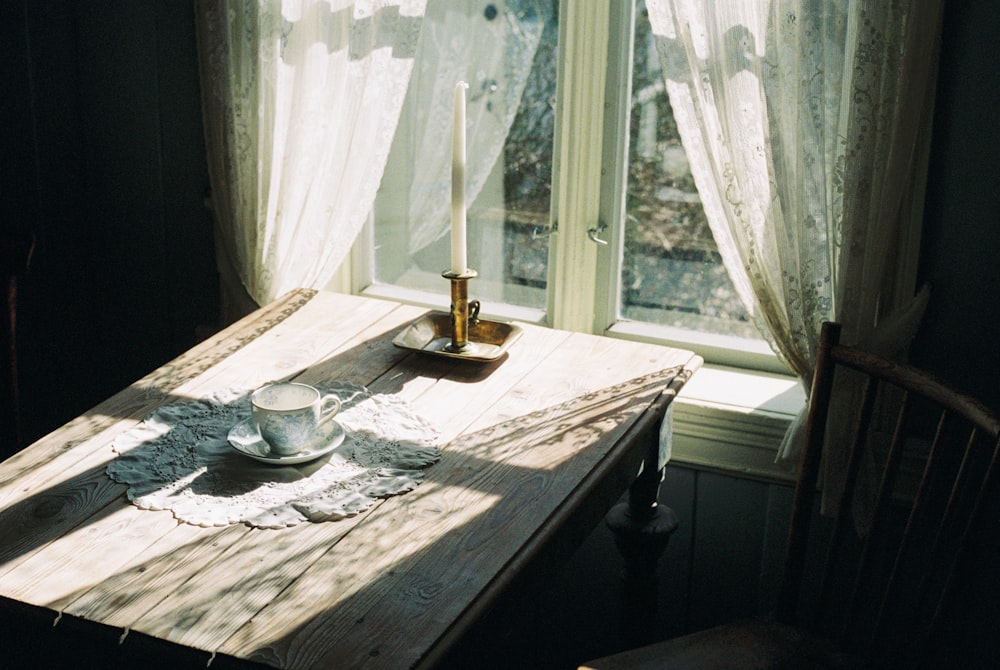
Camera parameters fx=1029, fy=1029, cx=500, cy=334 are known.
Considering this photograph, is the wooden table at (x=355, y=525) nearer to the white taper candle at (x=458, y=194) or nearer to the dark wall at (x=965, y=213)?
the white taper candle at (x=458, y=194)

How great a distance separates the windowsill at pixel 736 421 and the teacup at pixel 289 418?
0.94 meters

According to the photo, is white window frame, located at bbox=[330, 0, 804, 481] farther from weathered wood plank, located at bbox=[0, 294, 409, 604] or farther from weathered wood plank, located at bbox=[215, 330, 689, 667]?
weathered wood plank, located at bbox=[0, 294, 409, 604]

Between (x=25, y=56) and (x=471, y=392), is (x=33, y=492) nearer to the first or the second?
(x=471, y=392)

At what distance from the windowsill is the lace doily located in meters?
0.78

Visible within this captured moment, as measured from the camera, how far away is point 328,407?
1.60 m

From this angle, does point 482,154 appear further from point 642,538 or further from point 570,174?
point 642,538

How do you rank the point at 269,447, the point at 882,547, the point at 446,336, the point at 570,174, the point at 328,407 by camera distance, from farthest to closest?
the point at 570,174, the point at 882,547, the point at 446,336, the point at 328,407, the point at 269,447

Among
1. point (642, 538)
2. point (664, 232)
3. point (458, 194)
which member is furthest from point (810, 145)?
point (642, 538)

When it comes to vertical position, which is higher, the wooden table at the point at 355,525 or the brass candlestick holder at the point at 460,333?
the brass candlestick holder at the point at 460,333

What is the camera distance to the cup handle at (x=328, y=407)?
149cm

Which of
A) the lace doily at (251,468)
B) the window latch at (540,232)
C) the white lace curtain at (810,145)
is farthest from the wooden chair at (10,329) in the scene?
the white lace curtain at (810,145)

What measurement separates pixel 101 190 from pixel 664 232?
1431mm

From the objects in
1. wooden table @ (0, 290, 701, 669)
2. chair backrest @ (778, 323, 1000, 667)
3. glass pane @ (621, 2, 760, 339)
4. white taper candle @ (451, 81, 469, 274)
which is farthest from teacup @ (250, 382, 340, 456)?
glass pane @ (621, 2, 760, 339)

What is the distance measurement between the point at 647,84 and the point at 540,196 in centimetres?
34
